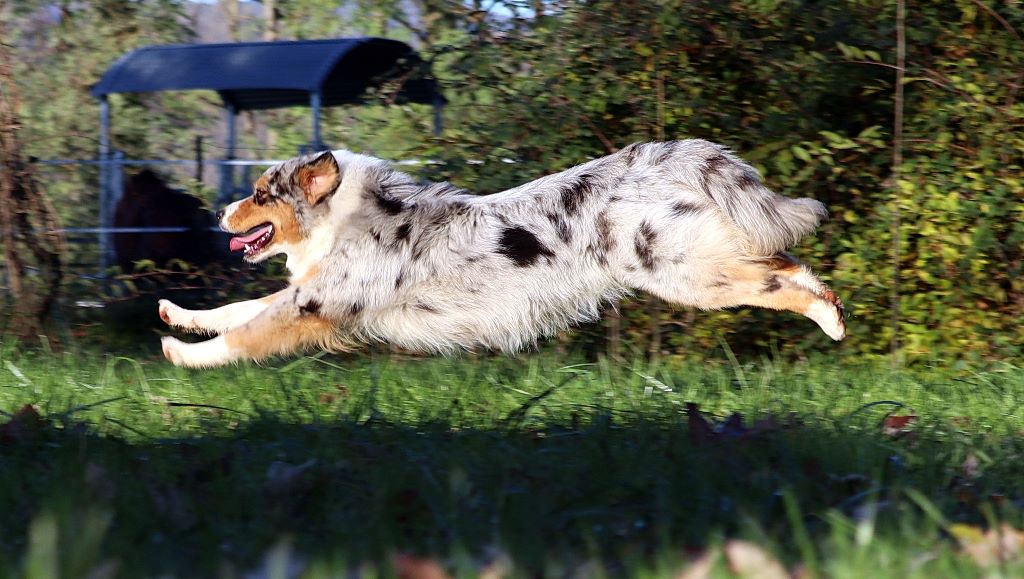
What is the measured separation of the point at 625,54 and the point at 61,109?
1258 centimetres

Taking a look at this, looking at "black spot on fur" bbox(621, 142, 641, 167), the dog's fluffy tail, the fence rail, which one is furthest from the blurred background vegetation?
the fence rail

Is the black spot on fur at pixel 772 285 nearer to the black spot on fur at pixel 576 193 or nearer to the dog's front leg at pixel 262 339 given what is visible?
the black spot on fur at pixel 576 193

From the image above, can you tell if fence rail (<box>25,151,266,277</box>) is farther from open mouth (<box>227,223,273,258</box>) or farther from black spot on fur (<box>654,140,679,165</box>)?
black spot on fur (<box>654,140,679,165</box>)

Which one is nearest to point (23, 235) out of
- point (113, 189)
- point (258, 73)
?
point (113, 189)

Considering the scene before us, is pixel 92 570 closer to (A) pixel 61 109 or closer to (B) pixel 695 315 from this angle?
(B) pixel 695 315

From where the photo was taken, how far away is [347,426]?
14.2 ft

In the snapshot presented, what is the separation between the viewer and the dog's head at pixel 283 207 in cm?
606

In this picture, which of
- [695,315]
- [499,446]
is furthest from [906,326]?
[499,446]

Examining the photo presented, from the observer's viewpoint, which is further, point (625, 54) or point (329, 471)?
point (625, 54)

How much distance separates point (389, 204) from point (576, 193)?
1026 millimetres

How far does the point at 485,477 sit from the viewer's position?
346 cm

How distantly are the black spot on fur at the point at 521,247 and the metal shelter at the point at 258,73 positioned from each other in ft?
18.6

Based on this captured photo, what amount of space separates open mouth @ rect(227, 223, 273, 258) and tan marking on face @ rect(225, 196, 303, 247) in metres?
0.03

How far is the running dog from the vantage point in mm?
5867
